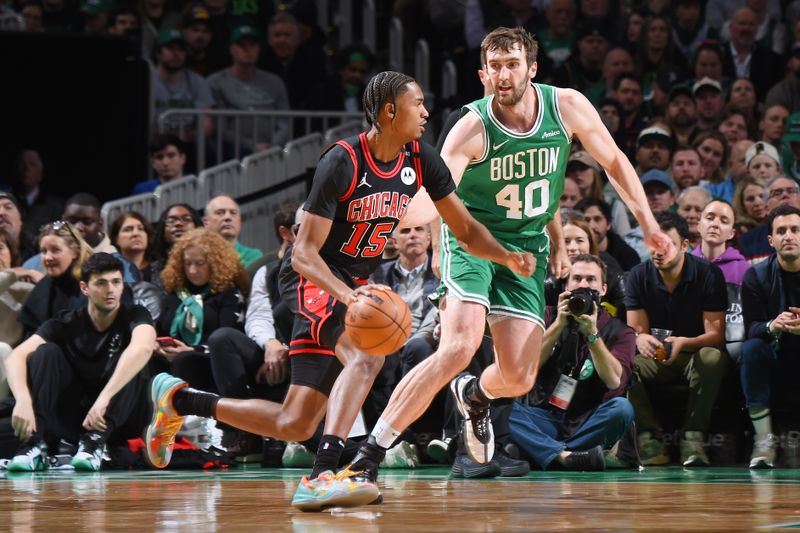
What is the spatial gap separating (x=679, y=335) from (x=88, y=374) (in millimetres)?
3734

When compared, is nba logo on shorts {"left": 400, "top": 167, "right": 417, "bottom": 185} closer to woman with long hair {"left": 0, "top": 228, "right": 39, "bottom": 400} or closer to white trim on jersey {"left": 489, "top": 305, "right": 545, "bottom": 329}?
white trim on jersey {"left": 489, "top": 305, "right": 545, "bottom": 329}

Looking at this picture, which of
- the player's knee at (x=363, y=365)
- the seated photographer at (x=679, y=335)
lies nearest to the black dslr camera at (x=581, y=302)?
the seated photographer at (x=679, y=335)

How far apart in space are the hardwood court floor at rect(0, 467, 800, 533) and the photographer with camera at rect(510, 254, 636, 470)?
0.28 metres

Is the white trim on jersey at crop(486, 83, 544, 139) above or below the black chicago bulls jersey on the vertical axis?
above

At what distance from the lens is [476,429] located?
→ 267 inches

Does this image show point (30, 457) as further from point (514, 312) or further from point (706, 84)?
point (706, 84)

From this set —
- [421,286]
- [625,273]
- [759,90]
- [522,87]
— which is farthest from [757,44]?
[522,87]

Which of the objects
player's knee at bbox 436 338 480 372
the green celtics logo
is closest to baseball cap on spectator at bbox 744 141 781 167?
the green celtics logo

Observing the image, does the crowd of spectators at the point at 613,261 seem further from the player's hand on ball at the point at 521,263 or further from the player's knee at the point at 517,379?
the player's hand on ball at the point at 521,263

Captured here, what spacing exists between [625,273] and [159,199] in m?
3.94

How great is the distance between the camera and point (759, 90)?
12.1 m

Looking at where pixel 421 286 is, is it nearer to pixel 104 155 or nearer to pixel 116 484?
pixel 116 484

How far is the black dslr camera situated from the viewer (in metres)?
7.75

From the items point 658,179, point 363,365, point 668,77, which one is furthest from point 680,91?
point 363,365
